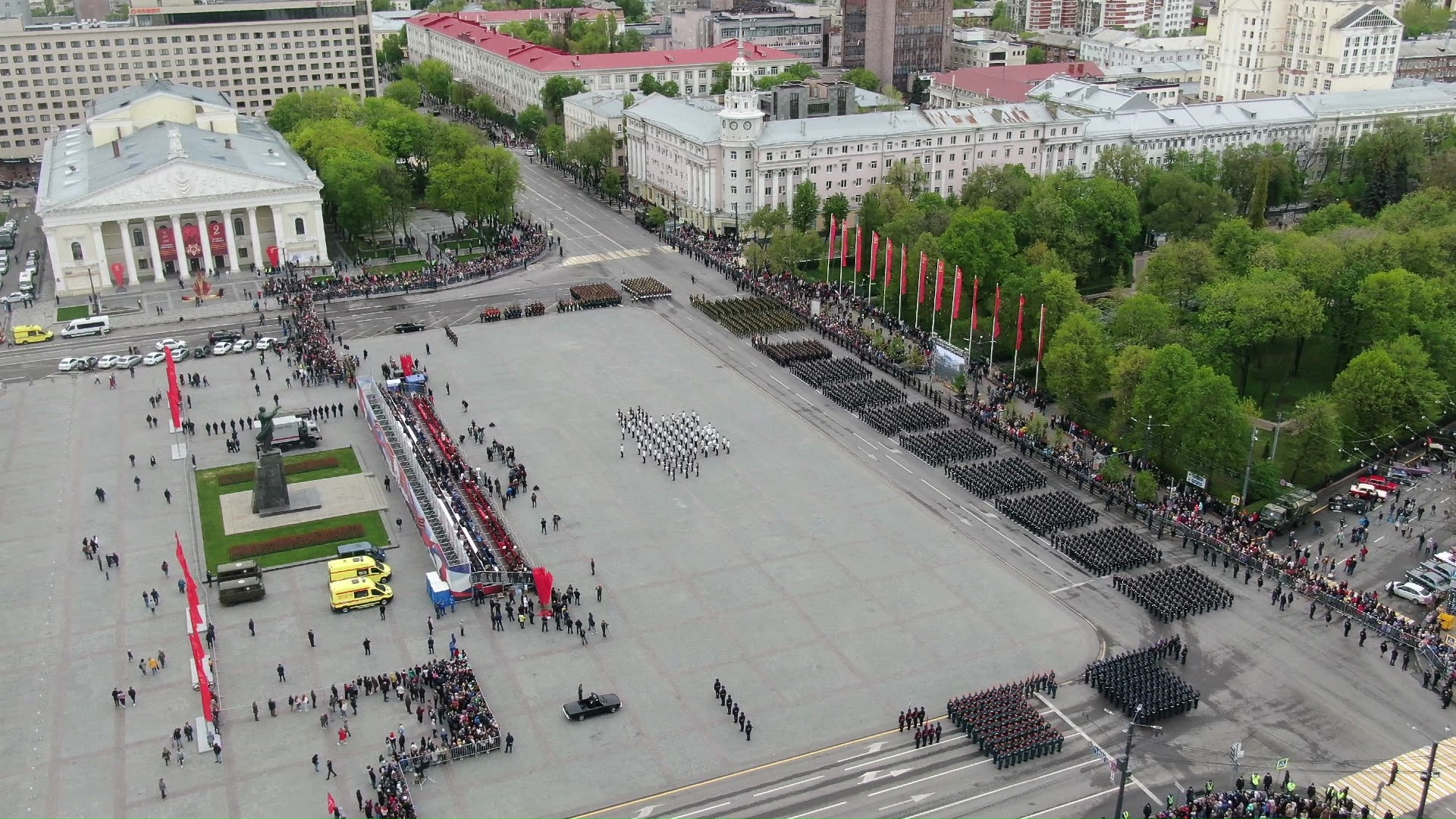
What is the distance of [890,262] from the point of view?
91.6m

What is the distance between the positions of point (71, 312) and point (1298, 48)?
5050 inches

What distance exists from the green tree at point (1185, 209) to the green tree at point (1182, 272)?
857 inches

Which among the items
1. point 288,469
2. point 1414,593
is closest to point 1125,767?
point 1414,593

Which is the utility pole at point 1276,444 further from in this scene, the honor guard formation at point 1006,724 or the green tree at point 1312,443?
the honor guard formation at point 1006,724

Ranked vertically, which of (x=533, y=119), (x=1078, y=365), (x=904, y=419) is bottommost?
(x=904, y=419)

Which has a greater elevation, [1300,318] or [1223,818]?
[1300,318]

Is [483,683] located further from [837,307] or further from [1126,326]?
[837,307]

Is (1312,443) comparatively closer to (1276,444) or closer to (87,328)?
(1276,444)

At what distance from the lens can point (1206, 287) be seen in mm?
79125

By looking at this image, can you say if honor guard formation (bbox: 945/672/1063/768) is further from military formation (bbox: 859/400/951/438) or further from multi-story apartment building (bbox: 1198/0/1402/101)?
multi-story apartment building (bbox: 1198/0/1402/101)

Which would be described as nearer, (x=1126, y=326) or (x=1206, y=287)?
(x=1126, y=326)

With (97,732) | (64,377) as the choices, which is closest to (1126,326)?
(97,732)

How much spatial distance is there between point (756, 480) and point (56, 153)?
89672 mm

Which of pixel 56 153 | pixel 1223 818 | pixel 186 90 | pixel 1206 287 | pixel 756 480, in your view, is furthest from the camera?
pixel 186 90
